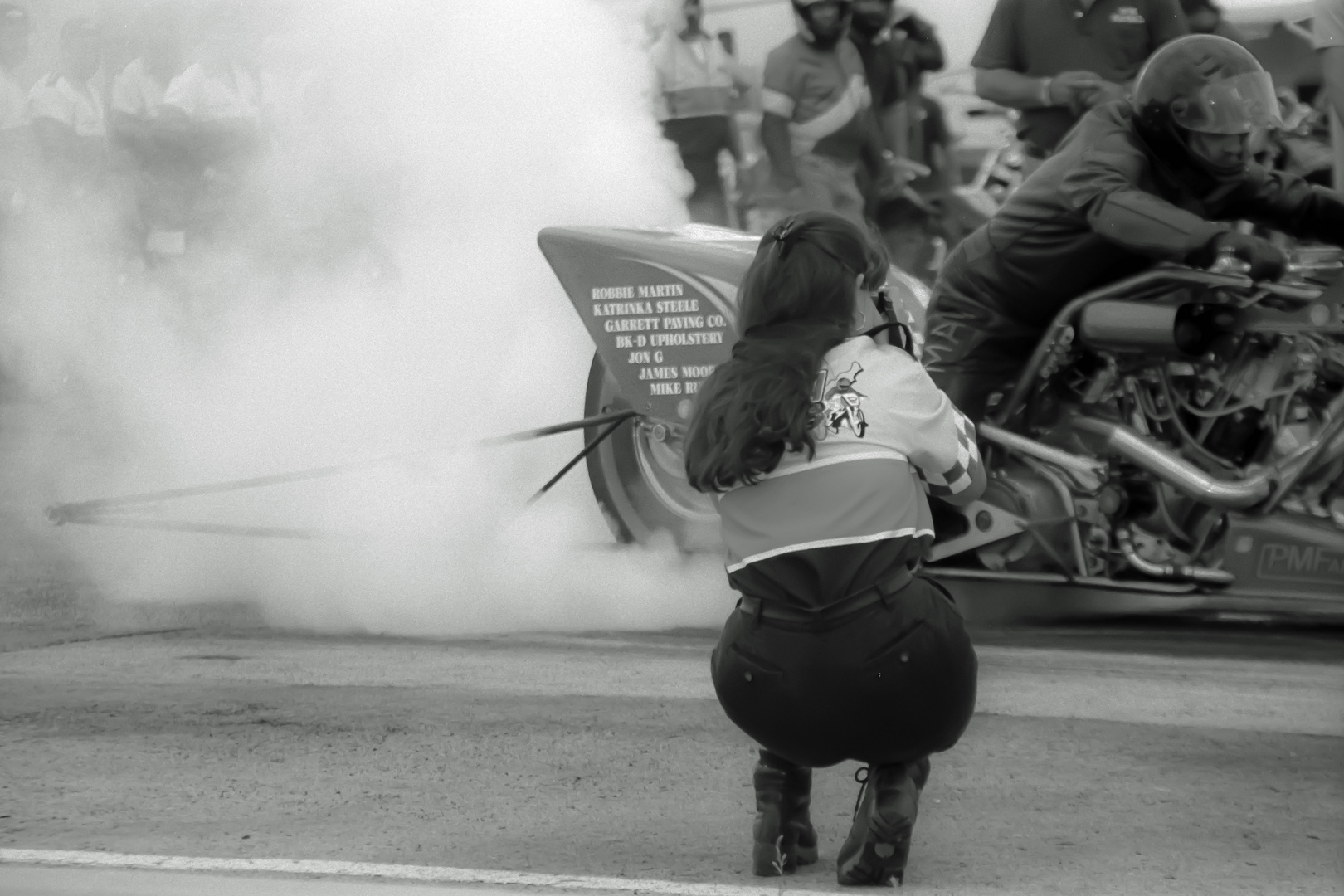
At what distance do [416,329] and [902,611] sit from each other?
464cm

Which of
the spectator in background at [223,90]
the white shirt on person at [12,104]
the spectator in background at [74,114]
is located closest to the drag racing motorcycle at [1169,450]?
the spectator in background at [223,90]

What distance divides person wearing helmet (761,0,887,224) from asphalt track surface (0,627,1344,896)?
13.1 feet

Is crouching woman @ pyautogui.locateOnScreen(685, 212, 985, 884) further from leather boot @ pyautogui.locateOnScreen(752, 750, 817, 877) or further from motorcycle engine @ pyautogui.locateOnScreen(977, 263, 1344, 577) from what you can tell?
motorcycle engine @ pyautogui.locateOnScreen(977, 263, 1344, 577)

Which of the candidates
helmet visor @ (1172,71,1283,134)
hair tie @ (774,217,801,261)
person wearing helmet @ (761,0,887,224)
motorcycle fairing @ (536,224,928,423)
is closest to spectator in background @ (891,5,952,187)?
person wearing helmet @ (761,0,887,224)

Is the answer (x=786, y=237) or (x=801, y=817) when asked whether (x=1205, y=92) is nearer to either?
(x=786, y=237)

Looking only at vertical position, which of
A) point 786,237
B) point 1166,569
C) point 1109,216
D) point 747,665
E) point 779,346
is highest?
point 786,237

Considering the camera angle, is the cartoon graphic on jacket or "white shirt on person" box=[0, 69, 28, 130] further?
"white shirt on person" box=[0, 69, 28, 130]

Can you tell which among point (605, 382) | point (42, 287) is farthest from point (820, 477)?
point (42, 287)

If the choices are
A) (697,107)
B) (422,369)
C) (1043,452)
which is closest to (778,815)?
(1043,452)

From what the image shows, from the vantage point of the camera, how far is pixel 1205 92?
17.3 feet

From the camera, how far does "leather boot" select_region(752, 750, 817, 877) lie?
3.41 meters

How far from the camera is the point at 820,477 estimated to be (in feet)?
10.8

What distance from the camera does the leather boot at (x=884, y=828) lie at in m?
3.27

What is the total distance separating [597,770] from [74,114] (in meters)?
8.07
